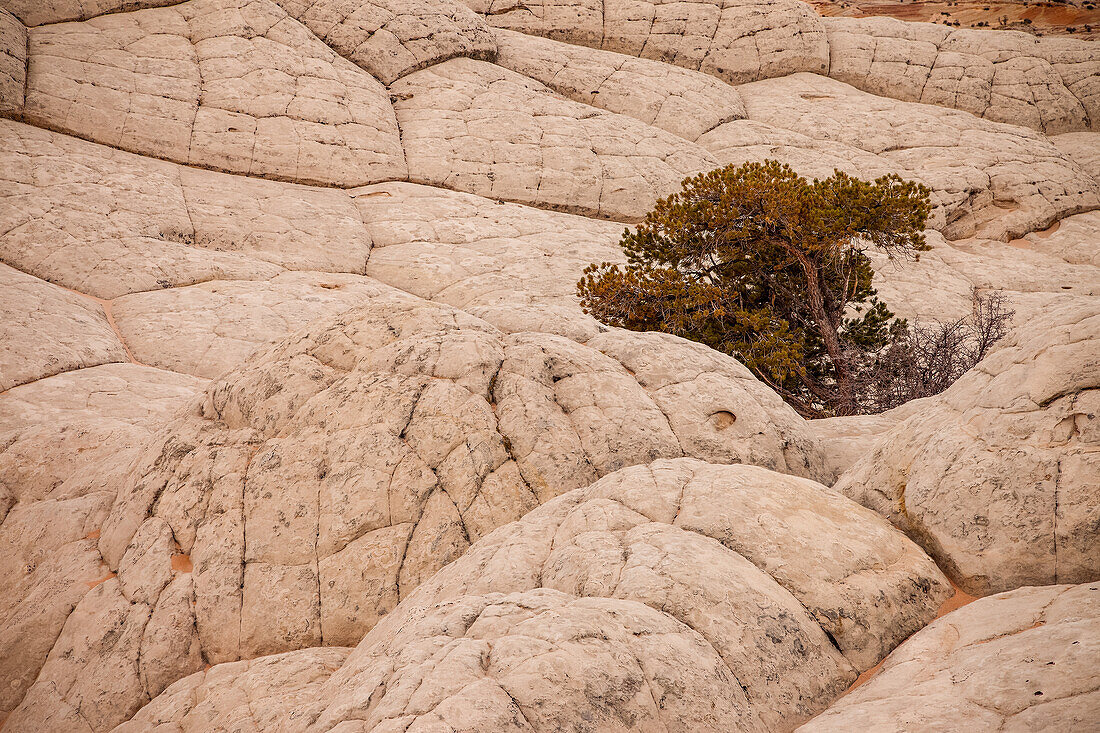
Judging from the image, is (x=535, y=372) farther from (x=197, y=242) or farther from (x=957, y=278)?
(x=957, y=278)

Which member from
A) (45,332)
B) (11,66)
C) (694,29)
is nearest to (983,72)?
(694,29)

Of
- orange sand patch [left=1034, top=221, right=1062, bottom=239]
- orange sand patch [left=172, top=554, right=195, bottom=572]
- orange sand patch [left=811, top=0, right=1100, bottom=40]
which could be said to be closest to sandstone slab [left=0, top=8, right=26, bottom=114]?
orange sand patch [left=172, top=554, right=195, bottom=572]

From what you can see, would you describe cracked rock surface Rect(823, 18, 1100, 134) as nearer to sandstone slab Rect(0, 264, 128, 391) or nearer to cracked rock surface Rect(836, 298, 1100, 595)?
cracked rock surface Rect(836, 298, 1100, 595)

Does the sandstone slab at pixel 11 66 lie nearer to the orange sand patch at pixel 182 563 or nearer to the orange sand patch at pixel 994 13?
the orange sand patch at pixel 182 563

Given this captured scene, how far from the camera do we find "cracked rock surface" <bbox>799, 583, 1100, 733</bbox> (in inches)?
117

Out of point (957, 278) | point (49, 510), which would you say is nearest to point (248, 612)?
point (49, 510)

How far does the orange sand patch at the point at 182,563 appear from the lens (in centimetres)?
601

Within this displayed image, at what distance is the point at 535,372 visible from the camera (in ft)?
23.5

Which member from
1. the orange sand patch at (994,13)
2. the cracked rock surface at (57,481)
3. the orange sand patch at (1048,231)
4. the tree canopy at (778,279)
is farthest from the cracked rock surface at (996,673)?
the orange sand patch at (994,13)

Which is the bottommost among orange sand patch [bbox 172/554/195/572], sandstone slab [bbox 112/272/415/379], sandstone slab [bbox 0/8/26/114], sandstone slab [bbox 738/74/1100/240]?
orange sand patch [bbox 172/554/195/572]

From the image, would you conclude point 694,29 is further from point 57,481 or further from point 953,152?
point 57,481

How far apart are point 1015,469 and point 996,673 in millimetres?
1893

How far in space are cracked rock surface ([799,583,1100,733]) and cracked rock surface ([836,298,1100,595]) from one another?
36cm

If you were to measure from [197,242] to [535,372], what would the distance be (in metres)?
11.3
